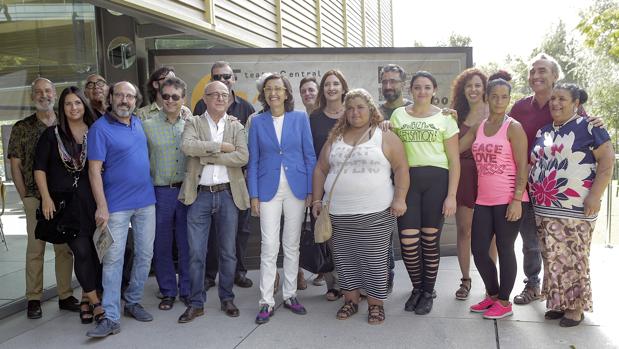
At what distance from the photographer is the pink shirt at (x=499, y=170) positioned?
3.80 m

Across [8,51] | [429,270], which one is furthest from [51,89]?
[429,270]

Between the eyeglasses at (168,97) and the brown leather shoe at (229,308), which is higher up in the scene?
the eyeglasses at (168,97)

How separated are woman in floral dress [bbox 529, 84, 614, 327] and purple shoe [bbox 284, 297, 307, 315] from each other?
1.88 meters

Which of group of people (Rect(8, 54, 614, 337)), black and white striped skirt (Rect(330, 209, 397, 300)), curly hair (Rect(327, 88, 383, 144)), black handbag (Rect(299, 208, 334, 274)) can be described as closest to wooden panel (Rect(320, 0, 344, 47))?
group of people (Rect(8, 54, 614, 337))

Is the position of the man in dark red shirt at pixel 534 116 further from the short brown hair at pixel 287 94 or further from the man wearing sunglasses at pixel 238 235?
the man wearing sunglasses at pixel 238 235

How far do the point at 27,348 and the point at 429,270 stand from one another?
10.1 feet

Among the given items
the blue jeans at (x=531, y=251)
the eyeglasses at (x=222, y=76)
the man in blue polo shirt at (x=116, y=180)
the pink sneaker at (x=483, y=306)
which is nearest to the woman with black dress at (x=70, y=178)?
the man in blue polo shirt at (x=116, y=180)

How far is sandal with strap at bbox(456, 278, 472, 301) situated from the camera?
172 inches

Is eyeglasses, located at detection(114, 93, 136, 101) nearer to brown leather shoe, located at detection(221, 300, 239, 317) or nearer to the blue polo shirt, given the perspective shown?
the blue polo shirt

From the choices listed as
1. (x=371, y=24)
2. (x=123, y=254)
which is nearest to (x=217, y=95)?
(x=123, y=254)

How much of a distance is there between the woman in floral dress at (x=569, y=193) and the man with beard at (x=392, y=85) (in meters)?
1.26

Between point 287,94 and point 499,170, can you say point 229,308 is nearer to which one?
point 287,94

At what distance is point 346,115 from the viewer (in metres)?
3.91

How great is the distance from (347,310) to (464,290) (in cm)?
111
